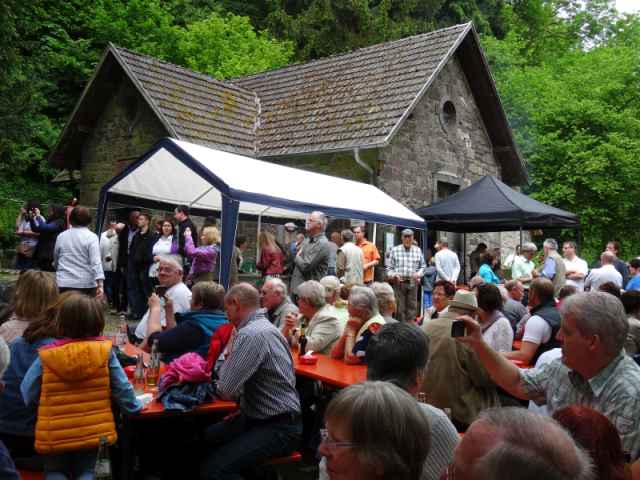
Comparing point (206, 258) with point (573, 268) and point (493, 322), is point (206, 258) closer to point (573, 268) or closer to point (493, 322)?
point (493, 322)

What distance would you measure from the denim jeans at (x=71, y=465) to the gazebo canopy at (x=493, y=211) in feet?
31.6

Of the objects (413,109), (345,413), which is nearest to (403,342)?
(345,413)

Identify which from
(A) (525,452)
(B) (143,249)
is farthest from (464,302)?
(B) (143,249)

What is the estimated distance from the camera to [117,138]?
50.3 ft

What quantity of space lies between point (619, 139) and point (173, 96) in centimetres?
1645

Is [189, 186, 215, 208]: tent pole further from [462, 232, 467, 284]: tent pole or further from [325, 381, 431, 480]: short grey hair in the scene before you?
[325, 381, 431, 480]: short grey hair

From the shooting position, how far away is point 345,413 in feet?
5.76

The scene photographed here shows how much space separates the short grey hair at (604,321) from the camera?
2.56 metres

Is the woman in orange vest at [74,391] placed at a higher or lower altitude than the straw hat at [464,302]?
lower

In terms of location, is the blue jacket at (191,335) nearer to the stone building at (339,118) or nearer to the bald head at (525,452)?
the bald head at (525,452)

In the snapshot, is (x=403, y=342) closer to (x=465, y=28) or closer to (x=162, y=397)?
(x=162, y=397)

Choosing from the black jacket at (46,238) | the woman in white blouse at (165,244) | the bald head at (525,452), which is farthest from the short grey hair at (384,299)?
the black jacket at (46,238)

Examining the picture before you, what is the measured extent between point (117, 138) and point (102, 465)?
1353cm

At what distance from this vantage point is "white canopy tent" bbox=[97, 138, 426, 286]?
755cm
